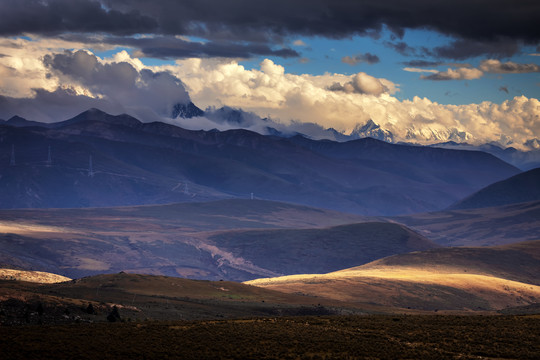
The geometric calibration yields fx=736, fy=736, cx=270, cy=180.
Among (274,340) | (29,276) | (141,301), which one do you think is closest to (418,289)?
(141,301)

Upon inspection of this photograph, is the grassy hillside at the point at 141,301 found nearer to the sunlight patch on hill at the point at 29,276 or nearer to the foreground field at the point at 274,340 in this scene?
the foreground field at the point at 274,340

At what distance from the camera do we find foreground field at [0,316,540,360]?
5341 cm

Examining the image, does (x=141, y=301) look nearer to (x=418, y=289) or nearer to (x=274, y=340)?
(x=274, y=340)

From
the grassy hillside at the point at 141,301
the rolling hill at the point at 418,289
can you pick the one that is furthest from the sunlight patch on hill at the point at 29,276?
the rolling hill at the point at 418,289

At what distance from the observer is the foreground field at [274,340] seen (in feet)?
175

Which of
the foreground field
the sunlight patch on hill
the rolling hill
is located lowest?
the rolling hill

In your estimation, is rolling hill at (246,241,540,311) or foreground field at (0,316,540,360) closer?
foreground field at (0,316,540,360)

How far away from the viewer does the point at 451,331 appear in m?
66.8

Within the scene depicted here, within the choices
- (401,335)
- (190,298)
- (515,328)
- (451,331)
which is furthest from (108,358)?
(190,298)

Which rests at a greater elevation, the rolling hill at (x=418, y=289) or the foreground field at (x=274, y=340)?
the foreground field at (x=274, y=340)

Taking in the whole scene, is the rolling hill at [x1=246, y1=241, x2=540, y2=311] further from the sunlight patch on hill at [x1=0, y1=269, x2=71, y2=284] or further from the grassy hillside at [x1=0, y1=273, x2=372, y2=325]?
the sunlight patch on hill at [x1=0, y1=269, x2=71, y2=284]

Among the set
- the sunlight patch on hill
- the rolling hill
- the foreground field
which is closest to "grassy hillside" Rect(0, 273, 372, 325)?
the foreground field

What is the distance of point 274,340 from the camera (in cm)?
5953

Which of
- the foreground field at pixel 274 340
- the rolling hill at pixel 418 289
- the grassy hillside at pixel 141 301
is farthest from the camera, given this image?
the rolling hill at pixel 418 289
